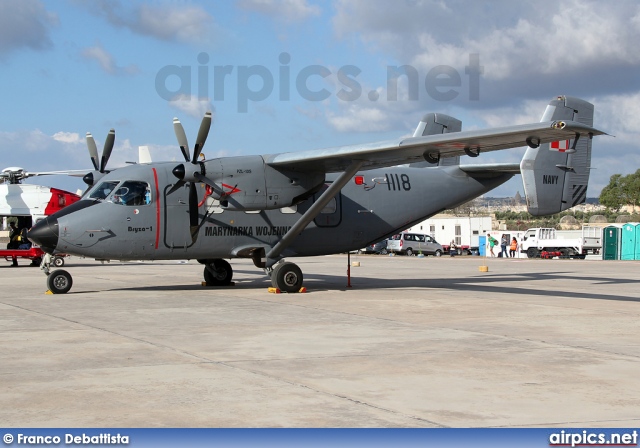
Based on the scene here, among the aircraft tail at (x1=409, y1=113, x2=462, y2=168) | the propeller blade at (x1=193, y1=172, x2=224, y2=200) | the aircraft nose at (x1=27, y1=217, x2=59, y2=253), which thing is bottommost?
the aircraft nose at (x1=27, y1=217, x2=59, y2=253)

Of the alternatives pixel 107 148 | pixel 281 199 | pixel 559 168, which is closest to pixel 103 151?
pixel 107 148

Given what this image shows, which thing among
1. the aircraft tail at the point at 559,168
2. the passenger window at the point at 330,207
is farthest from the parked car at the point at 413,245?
the passenger window at the point at 330,207

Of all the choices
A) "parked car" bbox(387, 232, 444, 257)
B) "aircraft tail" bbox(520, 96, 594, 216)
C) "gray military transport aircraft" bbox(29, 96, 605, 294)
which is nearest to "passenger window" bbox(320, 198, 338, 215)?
"gray military transport aircraft" bbox(29, 96, 605, 294)

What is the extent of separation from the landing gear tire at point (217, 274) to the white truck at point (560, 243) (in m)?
36.2

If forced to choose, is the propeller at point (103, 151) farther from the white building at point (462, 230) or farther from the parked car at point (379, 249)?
the white building at point (462, 230)

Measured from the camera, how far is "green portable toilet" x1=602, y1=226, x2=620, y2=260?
157 feet

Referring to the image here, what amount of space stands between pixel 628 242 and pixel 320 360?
139ft

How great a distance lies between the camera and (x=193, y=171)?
18.6 meters

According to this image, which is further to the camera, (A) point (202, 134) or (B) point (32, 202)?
(B) point (32, 202)

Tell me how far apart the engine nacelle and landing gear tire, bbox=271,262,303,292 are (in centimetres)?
167

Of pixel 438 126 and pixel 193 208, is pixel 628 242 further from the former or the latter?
pixel 193 208

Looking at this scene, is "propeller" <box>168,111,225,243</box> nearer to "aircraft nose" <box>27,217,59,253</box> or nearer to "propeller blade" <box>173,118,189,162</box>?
"propeller blade" <box>173,118,189,162</box>

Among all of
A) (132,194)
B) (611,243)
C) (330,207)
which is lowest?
(611,243)

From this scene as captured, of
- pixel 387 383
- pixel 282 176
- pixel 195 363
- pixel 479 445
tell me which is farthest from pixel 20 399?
pixel 282 176
